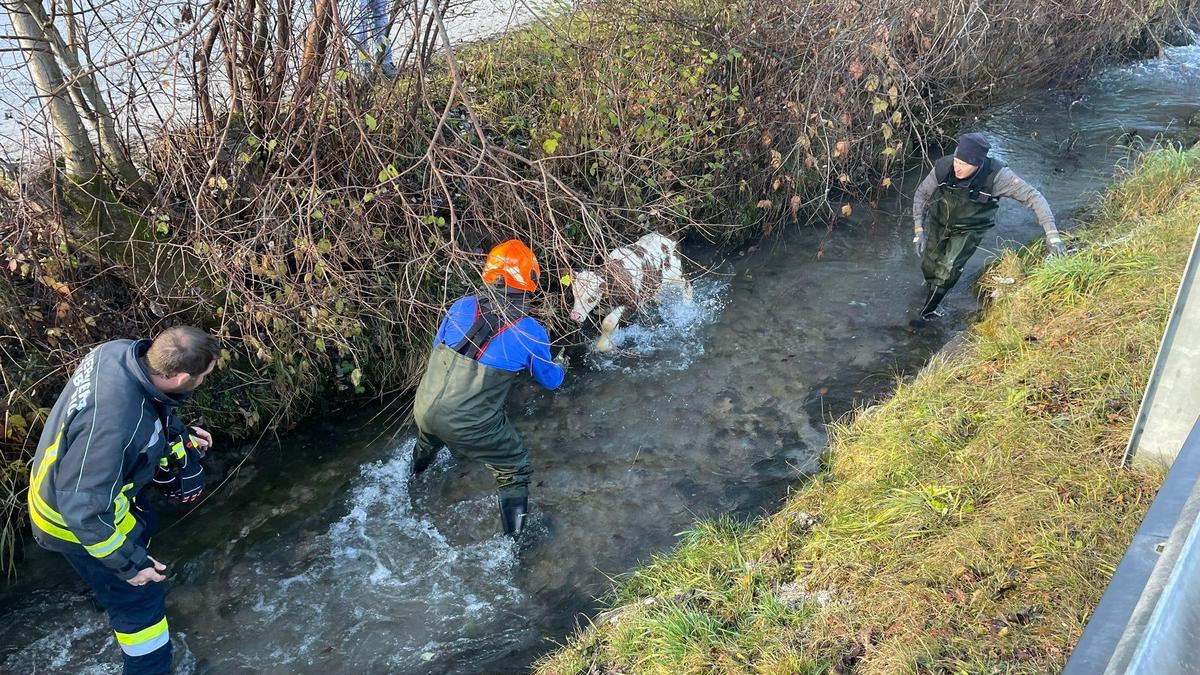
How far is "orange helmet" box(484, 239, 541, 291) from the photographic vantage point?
13.4ft

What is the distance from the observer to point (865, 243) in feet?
25.1

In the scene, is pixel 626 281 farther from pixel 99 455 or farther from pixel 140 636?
pixel 140 636

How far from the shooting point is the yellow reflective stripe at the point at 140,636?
11.8 ft

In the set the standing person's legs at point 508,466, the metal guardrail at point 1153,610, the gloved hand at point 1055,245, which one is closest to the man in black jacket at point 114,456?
the standing person's legs at point 508,466

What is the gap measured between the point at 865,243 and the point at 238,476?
227 inches

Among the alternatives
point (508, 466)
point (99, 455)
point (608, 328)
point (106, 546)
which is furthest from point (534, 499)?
point (99, 455)

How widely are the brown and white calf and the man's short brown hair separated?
2.19 metres

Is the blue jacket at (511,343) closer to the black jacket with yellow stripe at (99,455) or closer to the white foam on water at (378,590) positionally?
the white foam on water at (378,590)

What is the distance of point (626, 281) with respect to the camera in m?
5.07

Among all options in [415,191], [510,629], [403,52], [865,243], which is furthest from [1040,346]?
[403,52]

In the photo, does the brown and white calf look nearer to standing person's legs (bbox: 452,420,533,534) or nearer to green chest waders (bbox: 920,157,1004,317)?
standing person's legs (bbox: 452,420,533,534)

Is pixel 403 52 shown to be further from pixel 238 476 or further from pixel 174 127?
pixel 238 476

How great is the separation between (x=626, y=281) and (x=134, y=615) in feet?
10.3

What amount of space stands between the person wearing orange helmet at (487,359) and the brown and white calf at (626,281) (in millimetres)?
692
